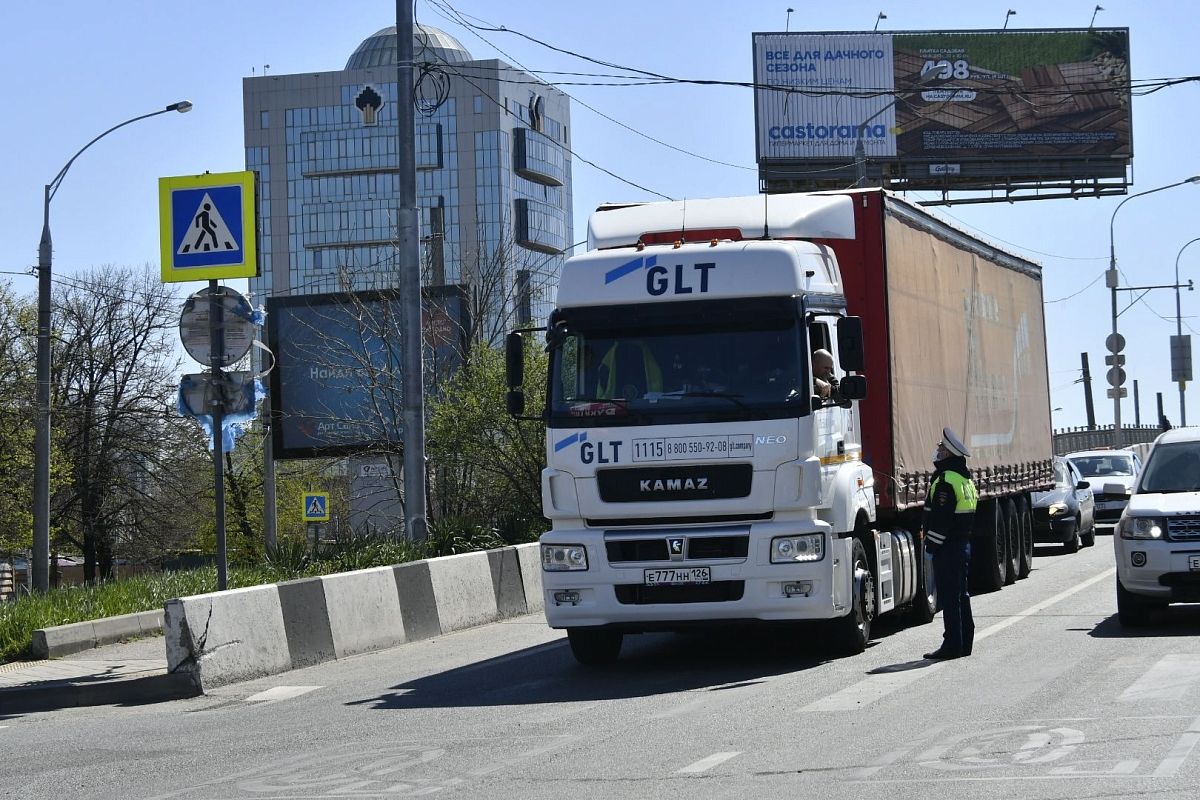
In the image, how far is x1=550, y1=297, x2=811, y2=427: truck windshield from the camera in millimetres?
12141

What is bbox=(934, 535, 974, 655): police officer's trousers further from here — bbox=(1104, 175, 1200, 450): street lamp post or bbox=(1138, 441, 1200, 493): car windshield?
bbox=(1104, 175, 1200, 450): street lamp post

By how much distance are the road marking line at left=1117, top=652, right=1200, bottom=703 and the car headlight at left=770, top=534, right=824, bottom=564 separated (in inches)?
94.9

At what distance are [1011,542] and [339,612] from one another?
8.79 meters

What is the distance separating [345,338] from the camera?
3778 cm

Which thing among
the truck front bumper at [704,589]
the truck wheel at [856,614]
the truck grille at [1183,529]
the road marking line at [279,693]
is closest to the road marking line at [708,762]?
the truck front bumper at [704,589]

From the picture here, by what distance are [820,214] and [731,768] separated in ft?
21.6

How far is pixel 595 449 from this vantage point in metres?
12.3

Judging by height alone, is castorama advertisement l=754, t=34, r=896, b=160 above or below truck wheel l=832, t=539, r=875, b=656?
above

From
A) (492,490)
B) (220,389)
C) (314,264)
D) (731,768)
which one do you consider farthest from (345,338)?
(314,264)

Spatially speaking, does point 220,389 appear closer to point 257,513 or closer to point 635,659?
point 635,659

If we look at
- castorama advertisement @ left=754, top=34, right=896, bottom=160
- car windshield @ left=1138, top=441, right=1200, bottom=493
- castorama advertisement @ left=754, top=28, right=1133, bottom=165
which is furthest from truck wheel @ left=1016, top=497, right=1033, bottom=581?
castorama advertisement @ left=754, top=34, right=896, bottom=160

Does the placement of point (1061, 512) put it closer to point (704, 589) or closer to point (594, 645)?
point (594, 645)

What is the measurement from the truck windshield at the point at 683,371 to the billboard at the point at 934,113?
42335 mm

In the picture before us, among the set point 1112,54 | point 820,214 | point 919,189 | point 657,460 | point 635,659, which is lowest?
point 635,659
